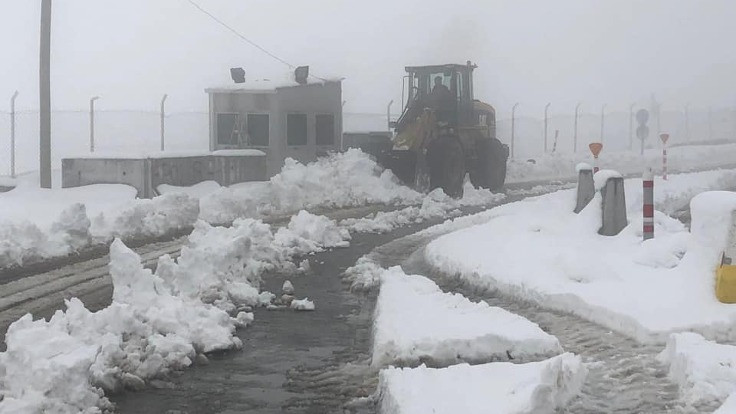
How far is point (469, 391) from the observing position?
557 cm

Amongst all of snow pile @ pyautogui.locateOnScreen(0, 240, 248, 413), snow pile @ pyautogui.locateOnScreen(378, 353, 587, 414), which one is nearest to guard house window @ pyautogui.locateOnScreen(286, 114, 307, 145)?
snow pile @ pyautogui.locateOnScreen(0, 240, 248, 413)

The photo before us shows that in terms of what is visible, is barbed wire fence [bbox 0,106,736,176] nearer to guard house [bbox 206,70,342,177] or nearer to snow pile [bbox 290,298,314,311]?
guard house [bbox 206,70,342,177]

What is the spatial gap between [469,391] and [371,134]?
841 inches

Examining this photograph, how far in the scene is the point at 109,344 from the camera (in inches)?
264

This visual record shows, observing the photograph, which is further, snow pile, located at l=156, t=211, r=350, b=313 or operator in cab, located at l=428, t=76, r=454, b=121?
operator in cab, located at l=428, t=76, r=454, b=121

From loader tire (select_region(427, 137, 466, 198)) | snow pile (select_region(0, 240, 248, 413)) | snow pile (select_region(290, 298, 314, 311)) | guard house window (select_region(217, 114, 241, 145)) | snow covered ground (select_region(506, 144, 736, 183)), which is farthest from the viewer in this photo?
snow covered ground (select_region(506, 144, 736, 183))

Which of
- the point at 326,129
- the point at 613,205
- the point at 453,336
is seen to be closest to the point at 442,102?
the point at 326,129

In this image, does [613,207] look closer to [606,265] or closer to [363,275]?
[606,265]

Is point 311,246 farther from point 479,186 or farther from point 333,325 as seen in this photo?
point 479,186

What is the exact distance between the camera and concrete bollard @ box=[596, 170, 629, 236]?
12297mm

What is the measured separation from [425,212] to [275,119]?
8480 millimetres

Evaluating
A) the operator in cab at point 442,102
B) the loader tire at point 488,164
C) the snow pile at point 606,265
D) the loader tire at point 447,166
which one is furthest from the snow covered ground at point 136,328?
the loader tire at point 488,164

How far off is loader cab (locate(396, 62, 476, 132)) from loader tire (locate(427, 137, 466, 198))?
1.33m

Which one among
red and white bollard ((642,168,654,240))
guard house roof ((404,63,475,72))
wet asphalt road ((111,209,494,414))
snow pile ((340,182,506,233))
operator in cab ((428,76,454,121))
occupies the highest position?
guard house roof ((404,63,475,72))
